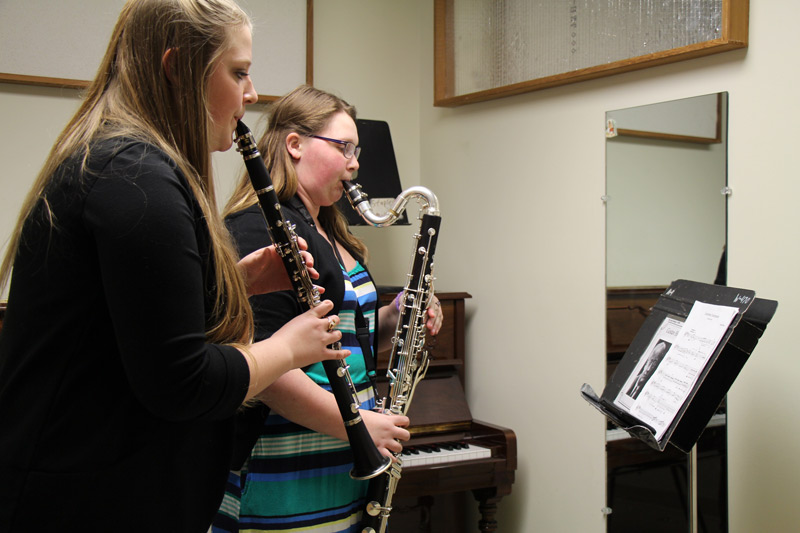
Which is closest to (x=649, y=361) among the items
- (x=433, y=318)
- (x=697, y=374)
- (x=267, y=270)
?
(x=697, y=374)

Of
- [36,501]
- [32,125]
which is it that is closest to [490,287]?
[32,125]

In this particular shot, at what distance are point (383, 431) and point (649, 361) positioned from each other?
2.09ft

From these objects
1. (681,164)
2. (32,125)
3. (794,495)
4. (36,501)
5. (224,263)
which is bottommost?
(794,495)

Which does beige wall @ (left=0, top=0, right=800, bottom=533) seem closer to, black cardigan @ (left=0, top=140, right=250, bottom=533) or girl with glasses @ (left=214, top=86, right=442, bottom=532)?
girl with glasses @ (left=214, top=86, right=442, bottom=532)

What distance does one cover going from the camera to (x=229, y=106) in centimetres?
99

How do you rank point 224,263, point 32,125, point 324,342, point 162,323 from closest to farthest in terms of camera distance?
point 162,323 < point 224,263 < point 324,342 < point 32,125

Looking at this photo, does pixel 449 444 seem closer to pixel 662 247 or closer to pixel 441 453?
pixel 441 453

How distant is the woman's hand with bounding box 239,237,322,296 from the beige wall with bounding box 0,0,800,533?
51.0 inches

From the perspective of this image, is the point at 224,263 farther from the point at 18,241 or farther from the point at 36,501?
the point at 36,501

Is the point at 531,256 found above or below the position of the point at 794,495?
above

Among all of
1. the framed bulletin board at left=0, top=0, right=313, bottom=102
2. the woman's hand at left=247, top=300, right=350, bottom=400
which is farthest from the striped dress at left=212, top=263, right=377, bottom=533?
the framed bulletin board at left=0, top=0, right=313, bottom=102

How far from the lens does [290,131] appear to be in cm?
162

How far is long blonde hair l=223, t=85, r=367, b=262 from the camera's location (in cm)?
154

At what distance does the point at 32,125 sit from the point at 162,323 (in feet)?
6.59
